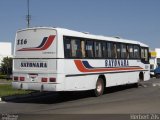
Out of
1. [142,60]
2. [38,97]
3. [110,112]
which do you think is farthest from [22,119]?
[142,60]

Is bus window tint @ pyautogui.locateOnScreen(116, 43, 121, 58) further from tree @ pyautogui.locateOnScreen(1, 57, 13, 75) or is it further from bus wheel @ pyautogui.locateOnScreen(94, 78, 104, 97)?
tree @ pyautogui.locateOnScreen(1, 57, 13, 75)

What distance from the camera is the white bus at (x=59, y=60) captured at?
54.0 ft

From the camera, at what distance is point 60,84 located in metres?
16.3

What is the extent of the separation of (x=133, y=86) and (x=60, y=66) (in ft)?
38.0

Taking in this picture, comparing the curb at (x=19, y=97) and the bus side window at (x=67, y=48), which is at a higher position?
the bus side window at (x=67, y=48)

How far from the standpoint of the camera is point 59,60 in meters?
16.4

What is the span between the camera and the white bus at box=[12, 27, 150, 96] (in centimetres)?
1645

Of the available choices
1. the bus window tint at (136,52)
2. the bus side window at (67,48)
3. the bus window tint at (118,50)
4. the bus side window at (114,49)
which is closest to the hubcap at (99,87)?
the bus side window at (114,49)

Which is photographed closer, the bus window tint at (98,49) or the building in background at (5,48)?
the bus window tint at (98,49)

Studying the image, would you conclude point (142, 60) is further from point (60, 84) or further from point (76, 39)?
point (60, 84)

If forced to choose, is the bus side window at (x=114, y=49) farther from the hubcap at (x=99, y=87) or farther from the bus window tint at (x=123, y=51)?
the hubcap at (x=99, y=87)

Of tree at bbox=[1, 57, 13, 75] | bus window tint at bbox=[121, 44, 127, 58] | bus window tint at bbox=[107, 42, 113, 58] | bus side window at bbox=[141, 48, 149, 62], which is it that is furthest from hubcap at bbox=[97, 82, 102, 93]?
tree at bbox=[1, 57, 13, 75]

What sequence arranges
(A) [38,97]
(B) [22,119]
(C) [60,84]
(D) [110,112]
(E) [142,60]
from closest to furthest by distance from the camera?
(B) [22,119] < (D) [110,112] < (C) [60,84] < (A) [38,97] < (E) [142,60]

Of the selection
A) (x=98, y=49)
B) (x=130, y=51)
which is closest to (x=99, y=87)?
(x=98, y=49)
